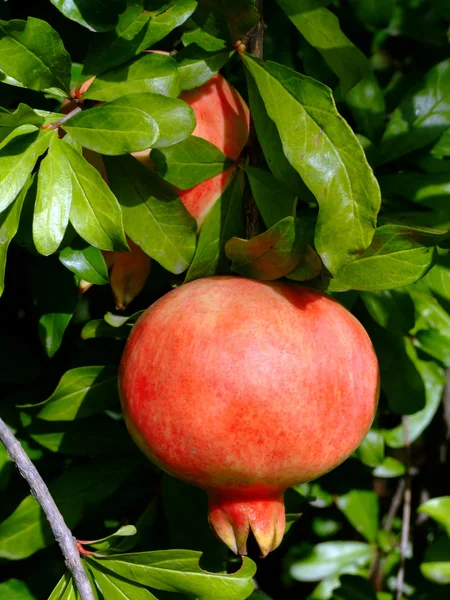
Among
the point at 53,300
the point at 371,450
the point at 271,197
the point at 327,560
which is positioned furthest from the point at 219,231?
the point at 327,560

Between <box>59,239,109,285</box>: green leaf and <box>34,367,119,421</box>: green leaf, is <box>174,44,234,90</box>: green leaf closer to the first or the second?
<box>59,239,109,285</box>: green leaf

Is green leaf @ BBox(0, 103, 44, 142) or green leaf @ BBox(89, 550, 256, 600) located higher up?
green leaf @ BBox(0, 103, 44, 142)

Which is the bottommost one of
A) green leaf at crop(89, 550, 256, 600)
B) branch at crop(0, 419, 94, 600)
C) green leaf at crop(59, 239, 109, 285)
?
green leaf at crop(89, 550, 256, 600)

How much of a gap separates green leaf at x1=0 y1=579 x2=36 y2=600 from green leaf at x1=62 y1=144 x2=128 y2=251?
59 centimetres

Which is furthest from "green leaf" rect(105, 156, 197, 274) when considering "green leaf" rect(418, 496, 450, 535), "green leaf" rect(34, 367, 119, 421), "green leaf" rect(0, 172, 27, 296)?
"green leaf" rect(418, 496, 450, 535)

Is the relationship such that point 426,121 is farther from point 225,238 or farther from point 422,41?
point 225,238

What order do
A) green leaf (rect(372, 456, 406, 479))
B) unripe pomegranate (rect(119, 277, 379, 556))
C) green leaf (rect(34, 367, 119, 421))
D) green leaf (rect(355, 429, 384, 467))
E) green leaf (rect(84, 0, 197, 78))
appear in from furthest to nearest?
green leaf (rect(372, 456, 406, 479)) → green leaf (rect(355, 429, 384, 467)) → green leaf (rect(34, 367, 119, 421)) → green leaf (rect(84, 0, 197, 78)) → unripe pomegranate (rect(119, 277, 379, 556))

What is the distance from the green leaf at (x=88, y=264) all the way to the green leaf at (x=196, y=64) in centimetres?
22

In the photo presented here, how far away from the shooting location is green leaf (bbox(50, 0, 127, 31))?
0.81 m

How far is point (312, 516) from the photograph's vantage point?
4.77ft

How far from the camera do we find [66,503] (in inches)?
43.4

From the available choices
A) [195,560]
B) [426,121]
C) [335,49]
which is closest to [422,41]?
[426,121]

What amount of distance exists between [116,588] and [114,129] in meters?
0.52

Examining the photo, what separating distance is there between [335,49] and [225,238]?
0.84 feet
